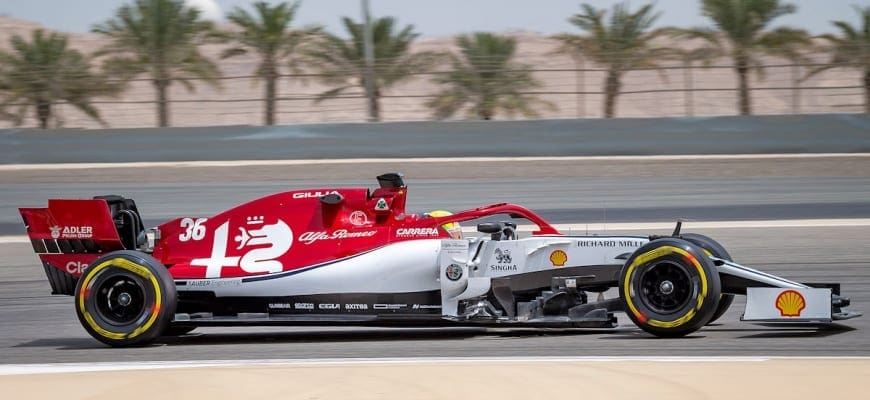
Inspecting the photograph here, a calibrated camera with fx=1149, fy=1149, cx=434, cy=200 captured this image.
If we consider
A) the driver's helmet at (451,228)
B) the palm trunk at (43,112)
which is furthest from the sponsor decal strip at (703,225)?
the driver's helmet at (451,228)

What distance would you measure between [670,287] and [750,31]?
680 inches

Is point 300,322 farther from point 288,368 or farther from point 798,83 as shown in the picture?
point 798,83

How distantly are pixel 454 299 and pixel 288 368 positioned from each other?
5.14 feet

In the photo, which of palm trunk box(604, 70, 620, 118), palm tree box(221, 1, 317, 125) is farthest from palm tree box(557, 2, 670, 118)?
palm tree box(221, 1, 317, 125)

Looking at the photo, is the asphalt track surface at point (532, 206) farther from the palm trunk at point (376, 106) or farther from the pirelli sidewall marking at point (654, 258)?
the palm trunk at point (376, 106)

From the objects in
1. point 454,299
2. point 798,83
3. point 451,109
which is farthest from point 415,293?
point 798,83

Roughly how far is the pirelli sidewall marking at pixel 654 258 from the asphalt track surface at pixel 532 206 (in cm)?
15

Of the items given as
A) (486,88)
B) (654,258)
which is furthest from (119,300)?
(486,88)

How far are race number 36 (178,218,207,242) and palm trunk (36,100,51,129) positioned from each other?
1343 cm

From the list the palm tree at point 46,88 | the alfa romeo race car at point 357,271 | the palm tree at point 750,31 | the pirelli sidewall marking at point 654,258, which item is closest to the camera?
the pirelli sidewall marking at point 654,258

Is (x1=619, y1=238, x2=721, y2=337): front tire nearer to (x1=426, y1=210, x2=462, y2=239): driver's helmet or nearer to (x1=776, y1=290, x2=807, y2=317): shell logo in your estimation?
(x1=776, y1=290, x2=807, y2=317): shell logo

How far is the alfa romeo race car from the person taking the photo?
328 inches

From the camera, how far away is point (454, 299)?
8414 mm

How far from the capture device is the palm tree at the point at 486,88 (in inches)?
851
